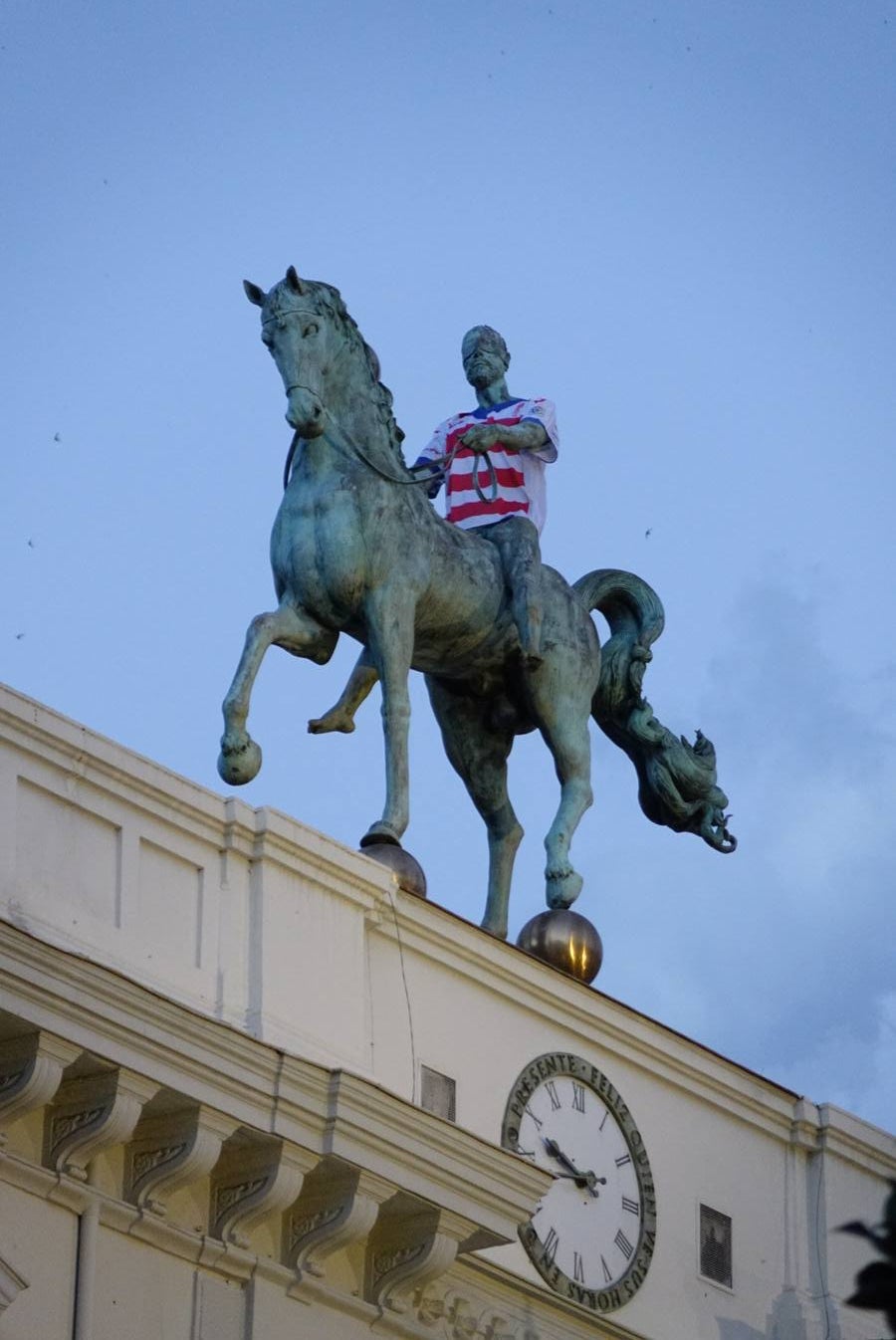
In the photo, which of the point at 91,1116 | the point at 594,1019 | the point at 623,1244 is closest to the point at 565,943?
the point at 594,1019

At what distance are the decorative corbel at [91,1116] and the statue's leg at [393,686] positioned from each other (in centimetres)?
376

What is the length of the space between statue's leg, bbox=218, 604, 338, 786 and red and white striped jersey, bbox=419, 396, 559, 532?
2.24 m

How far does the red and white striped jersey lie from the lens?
21.6 meters

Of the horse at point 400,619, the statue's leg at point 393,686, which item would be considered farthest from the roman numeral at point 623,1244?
the statue's leg at point 393,686

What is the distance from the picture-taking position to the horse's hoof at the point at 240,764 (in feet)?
62.4

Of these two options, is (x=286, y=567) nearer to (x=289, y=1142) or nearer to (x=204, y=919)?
(x=204, y=919)

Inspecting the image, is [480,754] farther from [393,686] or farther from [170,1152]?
[170,1152]

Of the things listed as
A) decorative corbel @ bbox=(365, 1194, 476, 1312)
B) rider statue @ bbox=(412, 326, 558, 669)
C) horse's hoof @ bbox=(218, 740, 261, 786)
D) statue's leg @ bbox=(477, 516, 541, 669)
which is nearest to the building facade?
decorative corbel @ bbox=(365, 1194, 476, 1312)

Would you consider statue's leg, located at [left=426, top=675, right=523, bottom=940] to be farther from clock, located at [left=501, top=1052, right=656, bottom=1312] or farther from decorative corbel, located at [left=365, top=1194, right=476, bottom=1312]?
decorative corbel, located at [left=365, top=1194, right=476, bottom=1312]

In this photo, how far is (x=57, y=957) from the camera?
15.8m

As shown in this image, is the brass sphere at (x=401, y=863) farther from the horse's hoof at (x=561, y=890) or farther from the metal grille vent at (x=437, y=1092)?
the horse's hoof at (x=561, y=890)

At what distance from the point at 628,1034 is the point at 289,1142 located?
3796mm

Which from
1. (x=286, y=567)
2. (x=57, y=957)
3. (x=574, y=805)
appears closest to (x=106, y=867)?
(x=57, y=957)

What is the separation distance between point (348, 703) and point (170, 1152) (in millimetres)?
4448
